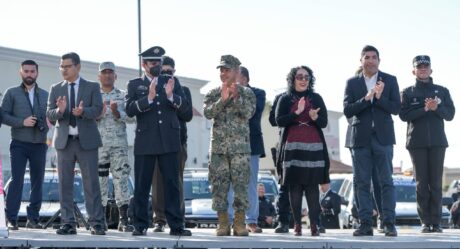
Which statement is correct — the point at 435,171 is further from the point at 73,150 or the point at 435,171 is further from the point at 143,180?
the point at 73,150

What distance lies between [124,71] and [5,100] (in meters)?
35.5

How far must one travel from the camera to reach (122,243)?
9625mm

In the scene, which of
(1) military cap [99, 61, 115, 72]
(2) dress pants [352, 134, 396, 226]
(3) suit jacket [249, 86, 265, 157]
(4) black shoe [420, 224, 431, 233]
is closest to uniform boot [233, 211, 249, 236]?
(2) dress pants [352, 134, 396, 226]

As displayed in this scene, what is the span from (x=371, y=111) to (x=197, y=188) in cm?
832

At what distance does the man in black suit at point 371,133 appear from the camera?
35.9 ft

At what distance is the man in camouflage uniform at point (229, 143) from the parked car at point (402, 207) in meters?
8.37

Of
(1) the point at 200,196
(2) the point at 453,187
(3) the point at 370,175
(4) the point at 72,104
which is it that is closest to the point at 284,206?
(3) the point at 370,175

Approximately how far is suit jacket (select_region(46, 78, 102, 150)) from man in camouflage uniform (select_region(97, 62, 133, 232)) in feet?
3.41

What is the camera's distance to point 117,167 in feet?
40.1

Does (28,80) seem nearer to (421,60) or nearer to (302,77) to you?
(302,77)

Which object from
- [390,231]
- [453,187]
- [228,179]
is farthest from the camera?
[453,187]

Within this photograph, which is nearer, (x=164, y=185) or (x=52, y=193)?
(x=164, y=185)

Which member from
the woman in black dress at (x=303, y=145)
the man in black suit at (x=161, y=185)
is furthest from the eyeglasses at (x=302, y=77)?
the man in black suit at (x=161, y=185)

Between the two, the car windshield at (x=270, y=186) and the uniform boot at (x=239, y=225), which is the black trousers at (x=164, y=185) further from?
the car windshield at (x=270, y=186)
